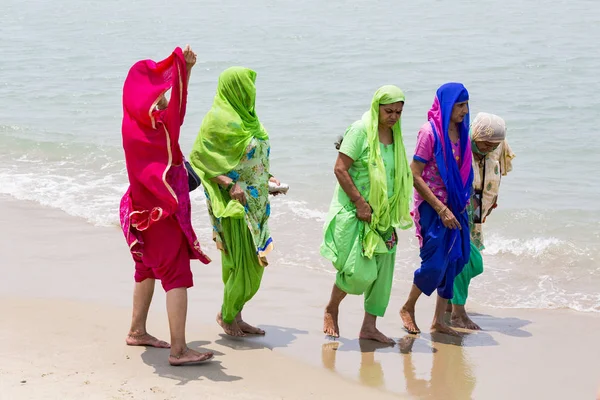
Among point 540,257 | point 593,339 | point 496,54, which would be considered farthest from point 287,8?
point 593,339

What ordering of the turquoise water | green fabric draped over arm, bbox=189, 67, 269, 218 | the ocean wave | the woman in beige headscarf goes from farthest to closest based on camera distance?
1. the turquoise water
2. the ocean wave
3. the woman in beige headscarf
4. green fabric draped over arm, bbox=189, 67, 269, 218

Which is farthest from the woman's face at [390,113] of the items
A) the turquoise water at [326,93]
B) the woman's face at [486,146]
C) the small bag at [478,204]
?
the turquoise water at [326,93]

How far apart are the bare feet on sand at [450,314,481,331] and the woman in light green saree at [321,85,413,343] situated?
814 mm

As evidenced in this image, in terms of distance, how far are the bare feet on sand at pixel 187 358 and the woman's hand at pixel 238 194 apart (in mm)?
977

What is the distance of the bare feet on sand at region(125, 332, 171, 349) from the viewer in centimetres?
543

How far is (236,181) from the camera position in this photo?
5719mm

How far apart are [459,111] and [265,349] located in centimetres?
193

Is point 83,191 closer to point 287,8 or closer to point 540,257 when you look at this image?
point 540,257

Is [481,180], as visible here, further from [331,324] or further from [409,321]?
[331,324]

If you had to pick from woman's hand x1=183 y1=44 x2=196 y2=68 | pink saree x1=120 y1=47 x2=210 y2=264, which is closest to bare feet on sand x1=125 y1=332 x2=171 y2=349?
pink saree x1=120 y1=47 x2=210 y2=264

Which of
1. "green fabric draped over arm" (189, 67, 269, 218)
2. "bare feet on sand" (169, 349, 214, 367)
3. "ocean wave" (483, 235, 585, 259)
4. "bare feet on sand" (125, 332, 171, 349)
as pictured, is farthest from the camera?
"ocean wave" (483, 235, 585, 259)

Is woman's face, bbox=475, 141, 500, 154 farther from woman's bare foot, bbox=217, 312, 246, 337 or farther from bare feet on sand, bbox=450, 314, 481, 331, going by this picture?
woman's bare foot, bbox=217, 312, 246, 337

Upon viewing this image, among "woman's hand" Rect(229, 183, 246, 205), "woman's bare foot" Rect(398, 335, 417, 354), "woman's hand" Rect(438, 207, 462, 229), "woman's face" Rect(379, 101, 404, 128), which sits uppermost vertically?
"woman's face" Rect(379, 101, 404, 128)

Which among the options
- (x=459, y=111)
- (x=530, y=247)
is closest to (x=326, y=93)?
(x=530, y=247)
